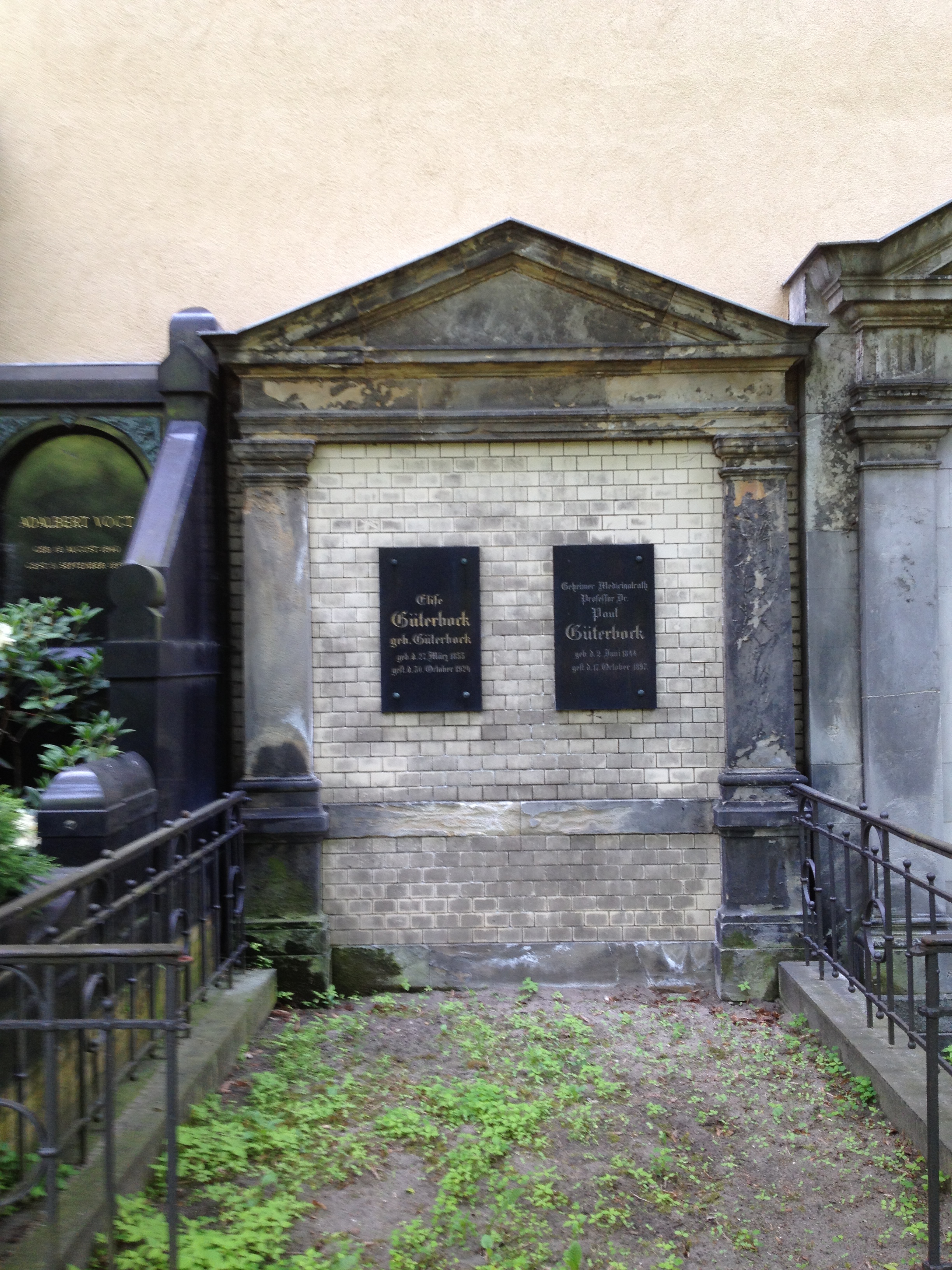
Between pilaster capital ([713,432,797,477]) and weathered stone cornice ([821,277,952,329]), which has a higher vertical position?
weathered stone cornice ([821,277,952,329])

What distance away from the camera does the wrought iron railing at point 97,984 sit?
9.43 ft

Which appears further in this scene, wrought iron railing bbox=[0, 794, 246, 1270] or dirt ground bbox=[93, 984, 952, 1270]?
dirt ground bbox=[93, 984, 952, 1270]

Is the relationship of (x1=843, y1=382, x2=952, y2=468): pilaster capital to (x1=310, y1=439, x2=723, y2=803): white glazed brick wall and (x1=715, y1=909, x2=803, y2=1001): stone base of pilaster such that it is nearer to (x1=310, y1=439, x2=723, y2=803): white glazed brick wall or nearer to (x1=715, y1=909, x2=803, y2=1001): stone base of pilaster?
(x1=310, y1=439, x2=723, y2=803): white glazed brick wall

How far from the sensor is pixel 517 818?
20.0 feet

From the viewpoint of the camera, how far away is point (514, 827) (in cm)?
609

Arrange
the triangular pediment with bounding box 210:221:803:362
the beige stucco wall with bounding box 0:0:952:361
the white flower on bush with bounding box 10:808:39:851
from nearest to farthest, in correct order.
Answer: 1. the white flower on bush with bounding box 10:808:39:851
2. the triangular pediment with bounding box 210:221:803:362
3. the beige stucco wall with bounding box 0:0:952:361

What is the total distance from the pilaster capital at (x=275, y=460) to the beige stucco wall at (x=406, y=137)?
1240 millimetres

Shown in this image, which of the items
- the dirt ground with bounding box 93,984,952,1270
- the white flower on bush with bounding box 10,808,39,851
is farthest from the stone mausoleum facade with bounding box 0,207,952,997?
the white flower on bush with bounding box 10,808,39,851

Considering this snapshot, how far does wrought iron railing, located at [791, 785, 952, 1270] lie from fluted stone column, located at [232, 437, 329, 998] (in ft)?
8.84

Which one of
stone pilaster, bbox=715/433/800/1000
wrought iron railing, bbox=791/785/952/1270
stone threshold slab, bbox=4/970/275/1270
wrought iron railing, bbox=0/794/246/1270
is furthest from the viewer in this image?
stone pilaster, bbox=715/433/800/1000

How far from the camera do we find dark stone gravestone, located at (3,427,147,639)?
21.0 ft

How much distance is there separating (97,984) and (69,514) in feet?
11.6

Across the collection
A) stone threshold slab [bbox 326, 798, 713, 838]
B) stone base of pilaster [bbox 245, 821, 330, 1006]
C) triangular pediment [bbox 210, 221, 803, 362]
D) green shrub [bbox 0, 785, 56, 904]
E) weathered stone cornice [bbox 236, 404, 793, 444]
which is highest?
triangular pediment [bbox 210, 221, 803, 362]

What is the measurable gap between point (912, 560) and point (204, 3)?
5.60 meters
